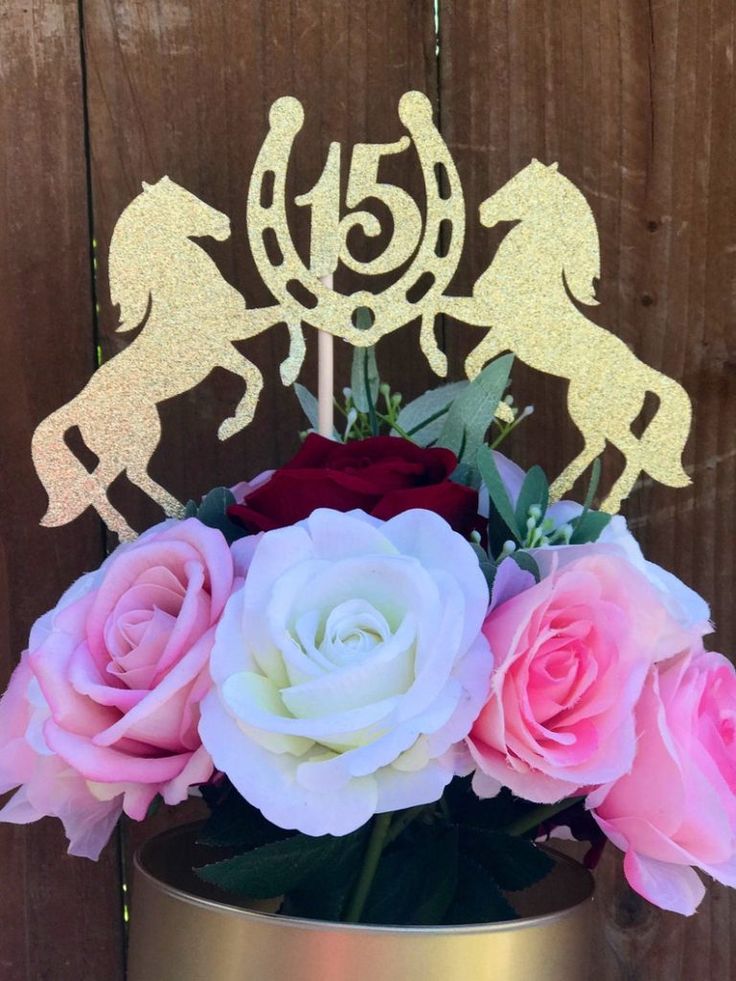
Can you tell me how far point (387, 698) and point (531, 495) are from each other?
0.14 meters

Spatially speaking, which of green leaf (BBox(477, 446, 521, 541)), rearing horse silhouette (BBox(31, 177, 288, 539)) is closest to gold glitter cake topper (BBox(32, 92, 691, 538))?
rearing horse silhouette (BBox(31, 177, 288, 539))

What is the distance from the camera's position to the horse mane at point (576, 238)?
0.58m

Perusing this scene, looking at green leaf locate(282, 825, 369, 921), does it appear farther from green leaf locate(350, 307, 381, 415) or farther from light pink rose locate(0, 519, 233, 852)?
green leaf locate(350, 307, 381, 415)

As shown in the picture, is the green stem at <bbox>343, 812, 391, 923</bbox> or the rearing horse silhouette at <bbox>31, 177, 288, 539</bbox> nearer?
the green stem at <bbox>343, 812, 391, 923</bbox>

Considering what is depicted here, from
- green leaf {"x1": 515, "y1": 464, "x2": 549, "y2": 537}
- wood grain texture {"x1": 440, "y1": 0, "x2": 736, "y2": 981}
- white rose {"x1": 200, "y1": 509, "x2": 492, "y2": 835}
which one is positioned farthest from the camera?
wood grain texture {"x1": 440, "y1": 0, "x2": 736, "y2": 981}

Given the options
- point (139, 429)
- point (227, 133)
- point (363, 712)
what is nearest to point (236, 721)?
point (363, 712)

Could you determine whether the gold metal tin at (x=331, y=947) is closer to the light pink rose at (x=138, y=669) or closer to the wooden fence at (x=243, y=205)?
the light pink rose at (x=138, y=669)

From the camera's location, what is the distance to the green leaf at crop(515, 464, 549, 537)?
0.50 m

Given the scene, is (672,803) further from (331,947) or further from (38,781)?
(38,781)

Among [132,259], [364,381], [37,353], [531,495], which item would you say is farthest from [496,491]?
[37,353]

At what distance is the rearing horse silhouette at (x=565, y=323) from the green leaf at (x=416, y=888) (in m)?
0.21

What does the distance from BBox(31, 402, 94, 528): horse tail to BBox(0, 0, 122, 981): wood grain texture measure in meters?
0.12

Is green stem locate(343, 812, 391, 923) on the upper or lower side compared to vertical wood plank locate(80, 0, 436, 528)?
lower

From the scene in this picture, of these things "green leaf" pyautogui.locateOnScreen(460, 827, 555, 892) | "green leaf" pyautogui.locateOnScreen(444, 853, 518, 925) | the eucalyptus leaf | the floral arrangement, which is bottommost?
"green leaf" pyautogui.locateOnScreen(444, 853, 518, 925)
